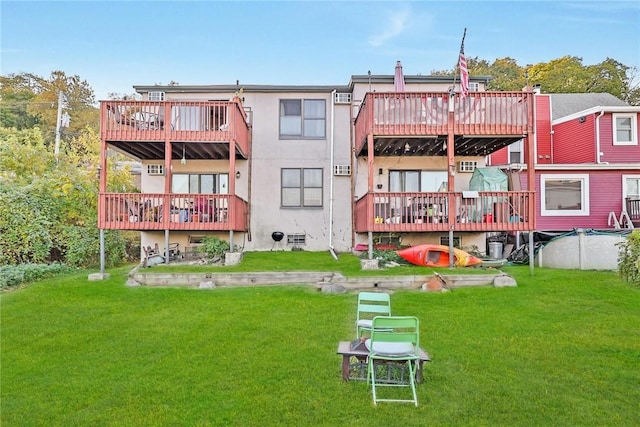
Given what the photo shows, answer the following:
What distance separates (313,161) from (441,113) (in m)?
5.12

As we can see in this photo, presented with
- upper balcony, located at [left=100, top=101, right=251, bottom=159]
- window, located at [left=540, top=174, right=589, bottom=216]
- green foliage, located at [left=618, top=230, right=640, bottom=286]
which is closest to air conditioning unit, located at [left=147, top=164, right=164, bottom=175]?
upper balcony, located at [left=100, top=101, right=251, bottom=159]

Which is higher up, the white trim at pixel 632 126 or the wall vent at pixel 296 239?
Result: the white trim at pixel 632 126

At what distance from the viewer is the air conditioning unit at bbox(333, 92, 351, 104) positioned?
1608 cm

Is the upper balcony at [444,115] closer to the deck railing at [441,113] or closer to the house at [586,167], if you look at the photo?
the deck railing at [441,113]

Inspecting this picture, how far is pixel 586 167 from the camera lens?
54.5 feet

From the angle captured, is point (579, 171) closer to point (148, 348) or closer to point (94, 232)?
point (148, 348)

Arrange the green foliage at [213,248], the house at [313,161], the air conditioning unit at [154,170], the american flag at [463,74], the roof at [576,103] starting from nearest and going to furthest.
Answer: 1. the american flag at [463,74]
2. the house at [313,161]
3. the green foliage at [213,248]
4. the air conditioning unit at [154,170]
5. the roof at [576,103]

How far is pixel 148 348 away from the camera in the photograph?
22.1ft

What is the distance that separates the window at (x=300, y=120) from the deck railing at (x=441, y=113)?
12.6ft

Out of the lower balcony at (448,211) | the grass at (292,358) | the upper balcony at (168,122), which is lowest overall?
the grass at (292,358)

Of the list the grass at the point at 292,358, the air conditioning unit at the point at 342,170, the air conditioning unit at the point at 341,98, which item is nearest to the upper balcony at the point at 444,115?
the air conditioning unit at the point at 342,170

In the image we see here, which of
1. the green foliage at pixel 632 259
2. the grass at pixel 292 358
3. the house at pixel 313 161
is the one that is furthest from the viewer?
the house at pixel 313 161

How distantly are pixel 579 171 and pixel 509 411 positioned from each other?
1468 centimetres

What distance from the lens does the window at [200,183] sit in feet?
52.1
